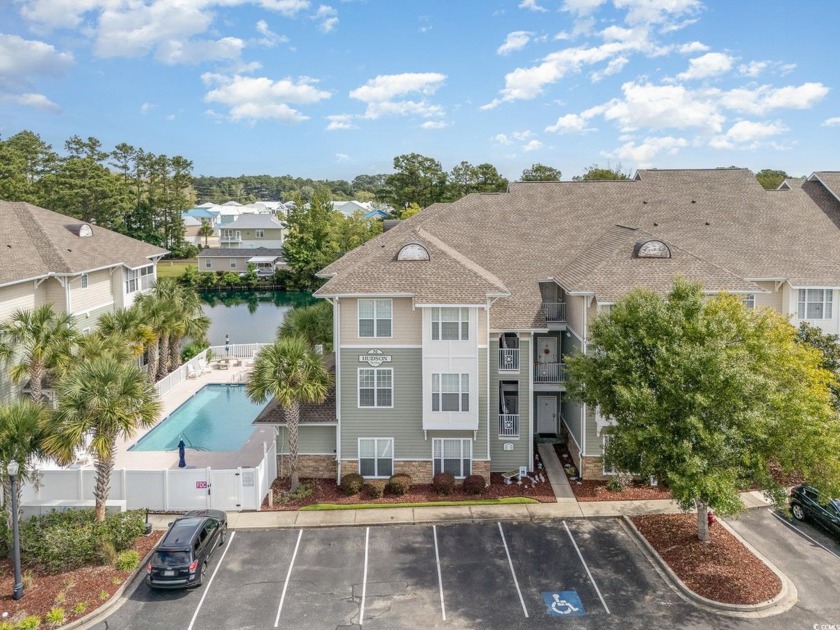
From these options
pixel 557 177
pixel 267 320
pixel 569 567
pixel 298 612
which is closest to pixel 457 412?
pixel 569 567

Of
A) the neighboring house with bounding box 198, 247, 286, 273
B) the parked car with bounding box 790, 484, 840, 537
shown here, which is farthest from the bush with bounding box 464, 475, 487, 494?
the neighboring house with bounding box 198, 247, 286, 273

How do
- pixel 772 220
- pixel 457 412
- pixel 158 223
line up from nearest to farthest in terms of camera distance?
pixel 457 412, pixel 772 220, pixel 158 223

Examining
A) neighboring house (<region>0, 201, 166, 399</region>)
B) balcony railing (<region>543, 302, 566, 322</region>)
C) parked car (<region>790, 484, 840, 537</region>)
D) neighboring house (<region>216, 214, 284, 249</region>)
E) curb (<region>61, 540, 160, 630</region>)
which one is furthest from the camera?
neighboring house (<region>216, 214, 284, 249</region>)

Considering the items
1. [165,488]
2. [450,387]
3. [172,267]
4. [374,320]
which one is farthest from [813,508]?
[172,267]

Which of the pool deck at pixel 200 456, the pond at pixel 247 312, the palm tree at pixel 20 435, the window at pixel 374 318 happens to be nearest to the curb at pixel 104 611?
the palm tree at pixel 20 435

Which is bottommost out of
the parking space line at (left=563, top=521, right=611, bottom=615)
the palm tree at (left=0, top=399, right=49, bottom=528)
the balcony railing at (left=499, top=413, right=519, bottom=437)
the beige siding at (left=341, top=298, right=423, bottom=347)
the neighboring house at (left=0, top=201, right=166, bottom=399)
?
the parking space line at (left=563, top=521, right=611, bottom=615)

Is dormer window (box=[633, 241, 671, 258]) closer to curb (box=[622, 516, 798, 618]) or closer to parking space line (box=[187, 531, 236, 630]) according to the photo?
curb (box=[622, 516, 798, 618])

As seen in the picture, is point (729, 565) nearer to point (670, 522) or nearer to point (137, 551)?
point (670, 522)
